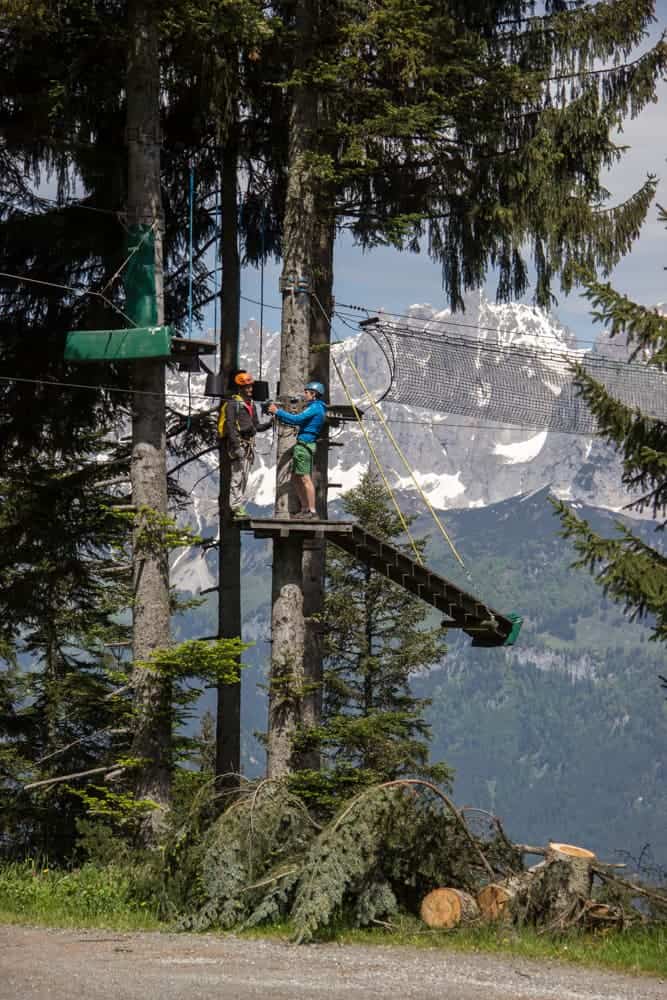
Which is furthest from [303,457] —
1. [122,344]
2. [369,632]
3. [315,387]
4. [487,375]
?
[369,632]

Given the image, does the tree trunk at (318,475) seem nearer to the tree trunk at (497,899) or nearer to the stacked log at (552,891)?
the tree trunk at (497,899)

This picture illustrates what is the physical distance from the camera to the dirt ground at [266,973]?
31.6 ft

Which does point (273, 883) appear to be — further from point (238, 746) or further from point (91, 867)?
point (238, 746)

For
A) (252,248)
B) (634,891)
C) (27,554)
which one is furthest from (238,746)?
(634,891)

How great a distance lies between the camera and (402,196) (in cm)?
1816

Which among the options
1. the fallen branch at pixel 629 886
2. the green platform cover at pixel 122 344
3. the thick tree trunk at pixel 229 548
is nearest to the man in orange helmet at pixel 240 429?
the green platform cover at pixel 122 344

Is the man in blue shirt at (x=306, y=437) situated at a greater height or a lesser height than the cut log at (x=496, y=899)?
greater

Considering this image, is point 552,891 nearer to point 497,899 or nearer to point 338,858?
point 497,899

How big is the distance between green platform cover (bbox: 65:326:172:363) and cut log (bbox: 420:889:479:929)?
6.28 m

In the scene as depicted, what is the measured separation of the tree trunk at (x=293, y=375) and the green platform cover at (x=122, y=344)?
134cm

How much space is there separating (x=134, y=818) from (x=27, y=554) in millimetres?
5040

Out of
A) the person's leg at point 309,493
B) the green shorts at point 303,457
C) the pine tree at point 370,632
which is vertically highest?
the green shorts at point 303,457

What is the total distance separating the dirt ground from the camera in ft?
31.6

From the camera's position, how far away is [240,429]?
1577 cm
